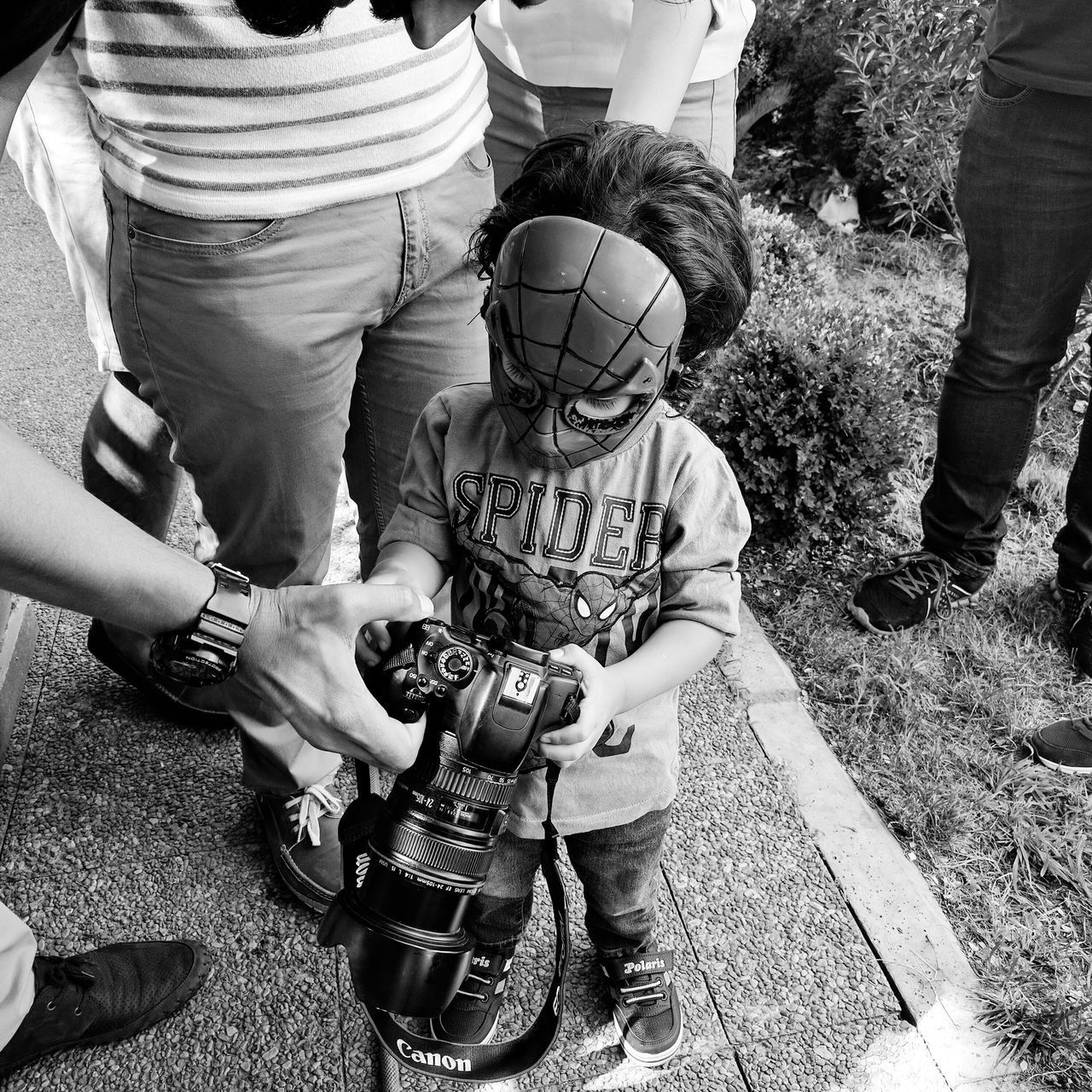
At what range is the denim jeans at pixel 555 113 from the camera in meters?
2.37

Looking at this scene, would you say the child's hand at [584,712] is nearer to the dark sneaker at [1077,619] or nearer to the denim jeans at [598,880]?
the denim jeans at [598,880]

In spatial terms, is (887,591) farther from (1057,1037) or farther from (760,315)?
(1057,1037)

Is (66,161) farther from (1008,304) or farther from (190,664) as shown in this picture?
(1008,304)

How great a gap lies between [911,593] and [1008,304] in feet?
3.14

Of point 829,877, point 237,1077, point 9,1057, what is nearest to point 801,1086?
point 829,877

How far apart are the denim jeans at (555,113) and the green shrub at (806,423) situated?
90cm

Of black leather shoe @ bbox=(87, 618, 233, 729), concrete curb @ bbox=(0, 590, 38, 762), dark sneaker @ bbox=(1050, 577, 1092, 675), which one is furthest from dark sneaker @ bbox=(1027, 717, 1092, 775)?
concrete curb @ bbox=(0, 590, 38, 762)

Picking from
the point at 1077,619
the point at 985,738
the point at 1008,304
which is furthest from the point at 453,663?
the point at 1077,619

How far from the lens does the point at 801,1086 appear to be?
2.03 metres

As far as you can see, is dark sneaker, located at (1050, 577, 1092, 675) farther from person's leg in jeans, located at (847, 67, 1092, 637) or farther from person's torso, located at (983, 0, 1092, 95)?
person's torso, located at (983, 0, 1092, 95)

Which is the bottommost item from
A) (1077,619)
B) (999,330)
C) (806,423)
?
(1077,619)

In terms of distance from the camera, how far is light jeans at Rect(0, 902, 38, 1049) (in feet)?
5.69

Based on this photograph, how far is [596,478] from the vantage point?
1.63 metres

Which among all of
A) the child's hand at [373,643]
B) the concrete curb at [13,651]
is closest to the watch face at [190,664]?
the child's hand at [373,643]
